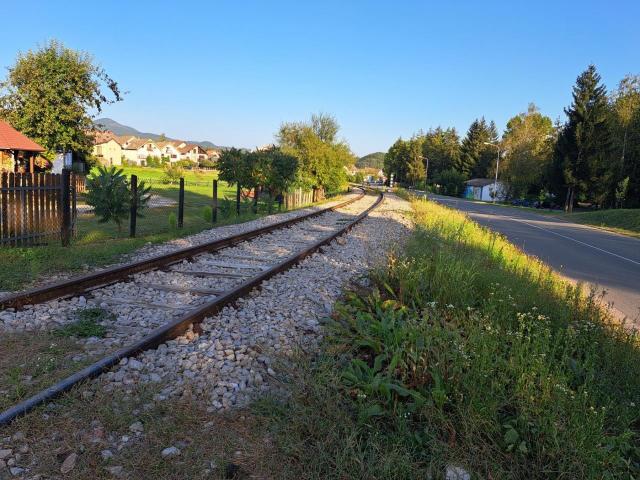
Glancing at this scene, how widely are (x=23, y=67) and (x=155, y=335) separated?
1148 inches

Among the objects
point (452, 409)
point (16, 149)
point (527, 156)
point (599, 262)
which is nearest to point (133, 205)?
point (452, 409)

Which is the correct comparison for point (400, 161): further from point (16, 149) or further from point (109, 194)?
point (109, 194)

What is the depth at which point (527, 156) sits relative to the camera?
60438 millimetres

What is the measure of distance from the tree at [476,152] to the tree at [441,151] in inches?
112

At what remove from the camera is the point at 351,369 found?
11.5ft

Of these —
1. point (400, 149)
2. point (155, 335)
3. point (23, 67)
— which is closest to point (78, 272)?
point (155, 335)

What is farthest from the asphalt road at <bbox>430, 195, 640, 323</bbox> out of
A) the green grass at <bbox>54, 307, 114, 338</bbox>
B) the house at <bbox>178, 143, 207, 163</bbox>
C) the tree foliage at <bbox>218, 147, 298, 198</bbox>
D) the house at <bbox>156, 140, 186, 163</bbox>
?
the house at <bbox>178, 143, 207, 163</bbox>

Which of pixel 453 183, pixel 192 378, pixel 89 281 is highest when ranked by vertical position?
pixel 453 183

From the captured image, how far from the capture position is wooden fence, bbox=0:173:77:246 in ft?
Result: 27.8

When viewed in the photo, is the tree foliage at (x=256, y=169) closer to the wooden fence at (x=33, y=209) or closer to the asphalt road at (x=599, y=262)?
the wooden fence at (x=33, y=209)

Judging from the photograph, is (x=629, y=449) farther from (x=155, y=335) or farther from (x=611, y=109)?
(x=611, y=109)

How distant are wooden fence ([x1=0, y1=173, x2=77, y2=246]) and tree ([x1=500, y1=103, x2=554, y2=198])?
177 ft

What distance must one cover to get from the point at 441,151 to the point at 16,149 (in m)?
98.3

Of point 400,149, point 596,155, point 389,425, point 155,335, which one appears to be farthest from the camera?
point 400,149
